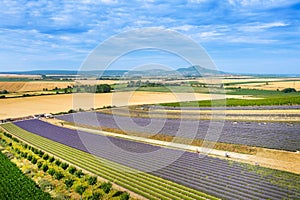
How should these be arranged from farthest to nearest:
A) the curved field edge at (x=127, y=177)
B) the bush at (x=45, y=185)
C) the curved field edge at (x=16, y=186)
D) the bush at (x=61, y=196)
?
the bush at (x=45, y=185)
the curved field edge at (x=16, y=186)
the bush at (x=61, y=196)
the curved field edge at (x=127, y=177)

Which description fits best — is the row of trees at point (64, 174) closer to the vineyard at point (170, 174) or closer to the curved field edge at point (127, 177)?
the curved field edge at point (127, 177)

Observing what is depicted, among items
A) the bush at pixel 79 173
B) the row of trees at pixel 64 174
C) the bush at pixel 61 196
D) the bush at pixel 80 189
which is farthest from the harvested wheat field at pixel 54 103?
the bush at pixel 80 189

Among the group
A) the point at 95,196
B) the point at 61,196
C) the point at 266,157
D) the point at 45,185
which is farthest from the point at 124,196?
the point at 266,157

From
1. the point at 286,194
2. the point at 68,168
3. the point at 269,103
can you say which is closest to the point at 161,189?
the point at 286,194

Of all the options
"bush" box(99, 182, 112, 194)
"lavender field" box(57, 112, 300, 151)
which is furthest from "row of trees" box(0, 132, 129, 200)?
"lavender field" box(57, 112, 300, 151)

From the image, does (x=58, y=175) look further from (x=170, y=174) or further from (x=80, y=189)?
(x=170, y=174)
